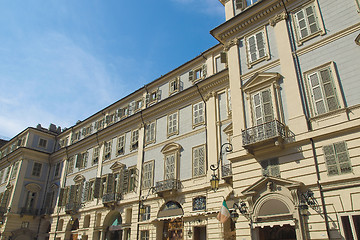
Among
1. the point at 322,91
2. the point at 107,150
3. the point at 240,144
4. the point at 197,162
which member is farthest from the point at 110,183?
the point at 322,91

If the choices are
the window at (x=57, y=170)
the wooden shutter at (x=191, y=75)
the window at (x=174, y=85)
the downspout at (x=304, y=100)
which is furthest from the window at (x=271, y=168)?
the window at (x=57, y=170)

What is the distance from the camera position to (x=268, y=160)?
13883 millimetres

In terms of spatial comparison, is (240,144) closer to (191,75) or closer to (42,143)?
(191,75)

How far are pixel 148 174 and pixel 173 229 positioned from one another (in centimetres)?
490

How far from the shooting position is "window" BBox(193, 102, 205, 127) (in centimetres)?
2205

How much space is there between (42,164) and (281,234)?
32.2 metres

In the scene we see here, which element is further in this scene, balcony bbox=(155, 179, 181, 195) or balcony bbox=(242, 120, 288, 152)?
balcony bbox=(155, 179, 181, 195)

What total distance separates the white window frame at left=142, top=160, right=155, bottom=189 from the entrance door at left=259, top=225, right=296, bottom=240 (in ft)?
36.8

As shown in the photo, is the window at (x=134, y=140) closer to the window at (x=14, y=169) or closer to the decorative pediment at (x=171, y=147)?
the decorative pediment at (x=171, y=147)

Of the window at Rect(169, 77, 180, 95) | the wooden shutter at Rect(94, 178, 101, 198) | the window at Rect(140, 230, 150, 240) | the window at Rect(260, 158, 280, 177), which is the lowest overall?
the window at Rect(140, 230, 150, 240)

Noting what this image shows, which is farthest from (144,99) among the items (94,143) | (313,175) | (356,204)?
(356,204)

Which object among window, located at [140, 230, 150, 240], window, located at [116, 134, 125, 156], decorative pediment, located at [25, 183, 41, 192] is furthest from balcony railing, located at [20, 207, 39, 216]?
window, located at [140, 230, 150, 240]

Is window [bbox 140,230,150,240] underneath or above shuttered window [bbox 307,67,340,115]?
underneath

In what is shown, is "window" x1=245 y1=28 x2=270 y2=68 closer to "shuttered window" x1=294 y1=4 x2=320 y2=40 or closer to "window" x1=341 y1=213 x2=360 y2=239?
"shuttered window" x1=294 y1=4 x2=320 y2=40
